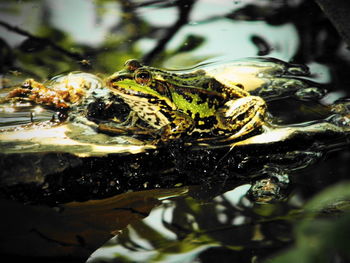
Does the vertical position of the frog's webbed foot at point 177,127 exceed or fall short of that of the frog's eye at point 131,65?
it falls short

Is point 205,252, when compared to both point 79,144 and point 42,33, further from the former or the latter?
point 42,33

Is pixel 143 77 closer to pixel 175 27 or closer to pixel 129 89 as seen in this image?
pixel 129 89

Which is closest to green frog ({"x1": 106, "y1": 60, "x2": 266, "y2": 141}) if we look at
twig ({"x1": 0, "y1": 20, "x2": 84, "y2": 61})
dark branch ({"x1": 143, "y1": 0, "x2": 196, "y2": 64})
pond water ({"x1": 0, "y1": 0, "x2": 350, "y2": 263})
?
pond water ({"x1": 0, "y1": 0, "x2": 350, "y2": 263})

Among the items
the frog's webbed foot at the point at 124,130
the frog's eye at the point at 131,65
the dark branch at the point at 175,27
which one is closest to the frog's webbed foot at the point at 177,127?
the frog's webbed foot at the point at 124,130

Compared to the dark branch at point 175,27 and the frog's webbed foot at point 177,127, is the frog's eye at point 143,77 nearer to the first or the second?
the frog's webbed foot at point 177,127

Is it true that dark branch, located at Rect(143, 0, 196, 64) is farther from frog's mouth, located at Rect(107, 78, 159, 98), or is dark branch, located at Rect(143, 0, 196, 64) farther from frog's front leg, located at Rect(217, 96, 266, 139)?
frog's front leg, located at Rect(217, 96, 266, 139)

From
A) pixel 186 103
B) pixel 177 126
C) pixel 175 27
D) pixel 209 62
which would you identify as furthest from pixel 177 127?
pixel 175 27

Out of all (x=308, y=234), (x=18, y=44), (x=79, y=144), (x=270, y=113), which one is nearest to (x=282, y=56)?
(x=270, y=113)
